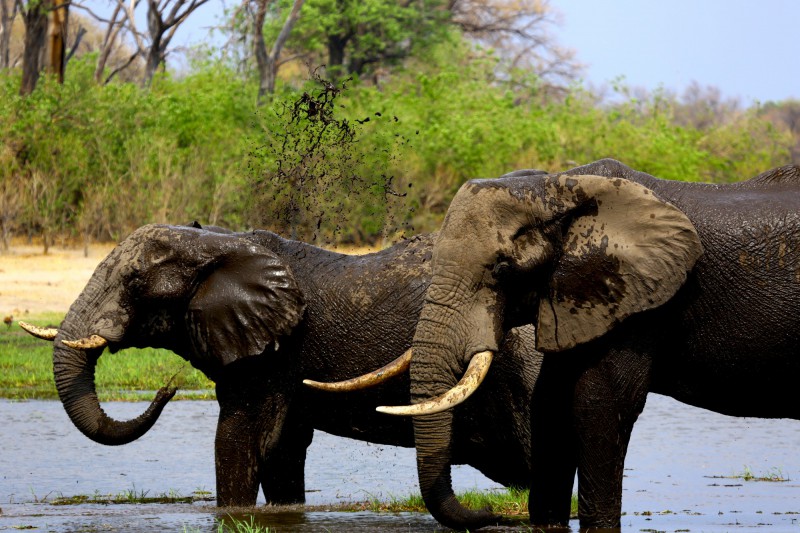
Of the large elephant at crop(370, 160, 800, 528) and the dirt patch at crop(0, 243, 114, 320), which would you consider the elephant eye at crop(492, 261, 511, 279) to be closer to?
the large elephant at crop(370, 160, 800, 528)

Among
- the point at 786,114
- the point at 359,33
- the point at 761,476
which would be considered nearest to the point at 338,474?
the point at 761,476

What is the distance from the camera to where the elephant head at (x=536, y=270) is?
227 inches

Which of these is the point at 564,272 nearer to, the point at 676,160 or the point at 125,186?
the point at 125,186

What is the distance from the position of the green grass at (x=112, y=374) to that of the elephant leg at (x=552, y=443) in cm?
564

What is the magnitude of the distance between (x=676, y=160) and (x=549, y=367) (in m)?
24.0

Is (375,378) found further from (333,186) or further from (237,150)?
(237,150)

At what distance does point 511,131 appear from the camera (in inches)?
1104

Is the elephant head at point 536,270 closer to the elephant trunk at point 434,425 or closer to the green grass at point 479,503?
the elephant trunk at point 434,425

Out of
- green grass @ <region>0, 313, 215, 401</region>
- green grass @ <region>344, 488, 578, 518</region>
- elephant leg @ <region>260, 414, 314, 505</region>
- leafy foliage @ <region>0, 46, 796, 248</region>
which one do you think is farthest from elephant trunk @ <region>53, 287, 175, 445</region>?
leafy foliage @ <region>0, 46, 796, 248</region>

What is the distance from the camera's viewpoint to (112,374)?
13250mm

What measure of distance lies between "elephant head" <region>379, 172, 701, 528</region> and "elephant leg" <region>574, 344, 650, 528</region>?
0.19m

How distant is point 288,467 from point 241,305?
0.94 meters

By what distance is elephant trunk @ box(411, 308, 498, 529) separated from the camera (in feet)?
18.8

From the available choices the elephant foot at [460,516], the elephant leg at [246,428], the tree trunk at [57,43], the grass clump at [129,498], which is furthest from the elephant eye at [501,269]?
the tree trunk at [57,43]
